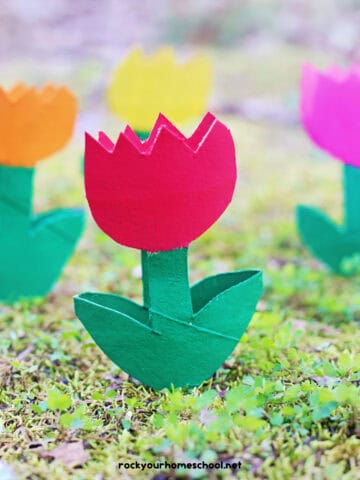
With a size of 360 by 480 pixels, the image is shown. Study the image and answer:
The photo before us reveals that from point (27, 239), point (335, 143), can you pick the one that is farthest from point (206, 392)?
point (335, 143)

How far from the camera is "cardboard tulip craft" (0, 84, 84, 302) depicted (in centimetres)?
195

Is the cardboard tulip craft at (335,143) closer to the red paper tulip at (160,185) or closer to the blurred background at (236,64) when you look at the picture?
the blurred background at (236,64)

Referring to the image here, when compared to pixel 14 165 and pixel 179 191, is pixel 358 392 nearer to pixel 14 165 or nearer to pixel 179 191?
pixel 179 191

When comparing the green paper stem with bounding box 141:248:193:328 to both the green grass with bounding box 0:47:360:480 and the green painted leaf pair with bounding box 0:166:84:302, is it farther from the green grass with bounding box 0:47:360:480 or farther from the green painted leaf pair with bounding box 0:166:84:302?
the green painted leaf pair with bounding box 0:166:84:302

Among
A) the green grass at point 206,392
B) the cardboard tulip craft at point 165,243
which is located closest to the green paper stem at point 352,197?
the green grass at point 206,392

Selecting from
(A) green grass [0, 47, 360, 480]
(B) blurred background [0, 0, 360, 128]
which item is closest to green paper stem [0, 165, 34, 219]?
(A) green grass [0, 47, 360, 480]

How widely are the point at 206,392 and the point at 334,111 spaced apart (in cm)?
124

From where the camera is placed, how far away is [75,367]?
63.0 inches

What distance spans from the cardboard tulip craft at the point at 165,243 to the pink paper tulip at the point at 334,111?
876mm

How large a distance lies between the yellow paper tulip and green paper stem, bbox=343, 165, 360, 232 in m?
0.81

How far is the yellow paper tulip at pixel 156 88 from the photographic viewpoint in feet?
8.75

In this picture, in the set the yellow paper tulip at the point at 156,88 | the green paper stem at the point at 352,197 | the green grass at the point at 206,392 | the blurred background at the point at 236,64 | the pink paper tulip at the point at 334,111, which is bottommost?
the green grass at the point at 206,392

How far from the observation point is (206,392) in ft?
4.26

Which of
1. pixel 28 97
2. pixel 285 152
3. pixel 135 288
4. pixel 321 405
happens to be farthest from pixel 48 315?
pixel 285 152
